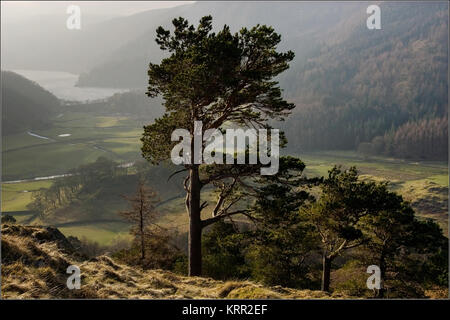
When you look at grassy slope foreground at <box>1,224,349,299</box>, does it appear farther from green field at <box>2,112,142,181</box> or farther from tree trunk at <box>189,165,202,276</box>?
green field at <box>2,112,142,181</box>

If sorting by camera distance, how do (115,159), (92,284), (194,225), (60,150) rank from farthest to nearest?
1. (60,150)
2. (115,159)
3. (194,225)
4. (92,284)

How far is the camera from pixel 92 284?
9.77 meters

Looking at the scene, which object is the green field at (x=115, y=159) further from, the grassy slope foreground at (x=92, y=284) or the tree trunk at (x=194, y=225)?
the grassy slope foreground at (x=92, y=284)

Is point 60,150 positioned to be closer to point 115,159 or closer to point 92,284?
point 115,159

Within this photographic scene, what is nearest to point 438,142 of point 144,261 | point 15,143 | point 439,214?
point 439,214

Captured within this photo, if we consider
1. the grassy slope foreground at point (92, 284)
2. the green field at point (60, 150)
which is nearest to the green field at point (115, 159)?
the green field at point (60, 150)

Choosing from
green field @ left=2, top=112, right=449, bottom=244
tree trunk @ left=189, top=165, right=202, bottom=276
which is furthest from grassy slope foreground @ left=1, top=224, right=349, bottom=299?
green field @ left=2, top=112, right=449, bottom=244

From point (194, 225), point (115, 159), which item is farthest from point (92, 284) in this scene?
point (115, 159)

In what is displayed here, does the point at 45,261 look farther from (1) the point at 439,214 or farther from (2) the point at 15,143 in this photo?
(2) the point at 15,143

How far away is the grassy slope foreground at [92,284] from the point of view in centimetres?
883

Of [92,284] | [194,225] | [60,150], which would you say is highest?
[60,150]

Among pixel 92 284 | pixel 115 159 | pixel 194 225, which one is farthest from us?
pixel 115 159

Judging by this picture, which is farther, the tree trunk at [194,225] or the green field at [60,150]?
the green field at [60,150]
